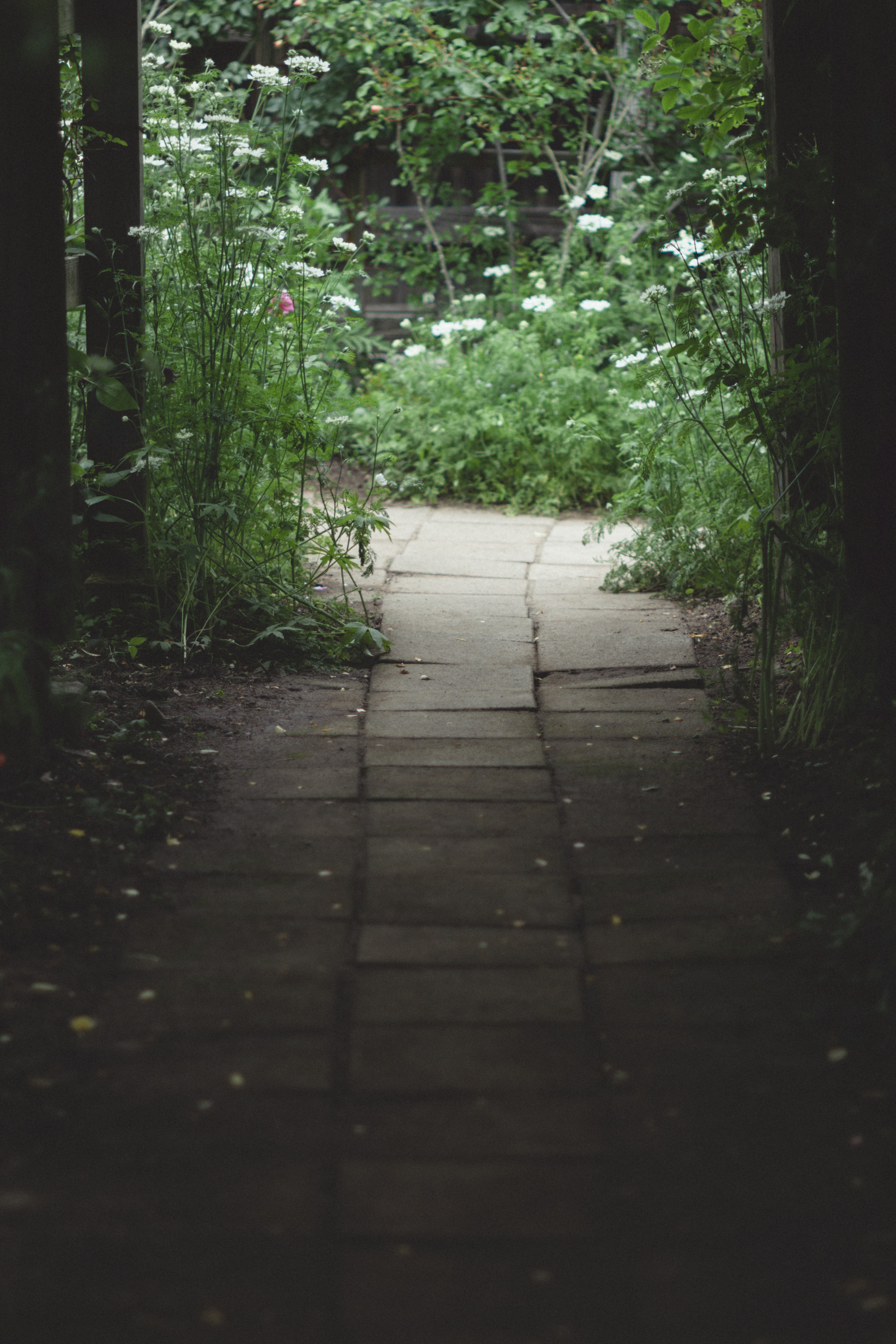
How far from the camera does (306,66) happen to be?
3449 millimetres

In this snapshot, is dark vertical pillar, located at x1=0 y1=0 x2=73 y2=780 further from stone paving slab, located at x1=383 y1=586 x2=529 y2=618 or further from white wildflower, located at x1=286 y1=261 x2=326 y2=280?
stone paving slab, located at x1=383 y1=586 x2=529 y2=618

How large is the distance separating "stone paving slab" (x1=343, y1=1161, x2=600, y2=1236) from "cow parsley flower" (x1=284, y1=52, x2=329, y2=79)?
2.92 meters

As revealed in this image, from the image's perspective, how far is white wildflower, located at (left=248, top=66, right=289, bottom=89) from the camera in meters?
3.43

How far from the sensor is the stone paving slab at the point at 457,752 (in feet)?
9.25

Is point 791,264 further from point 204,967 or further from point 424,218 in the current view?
point 424,218

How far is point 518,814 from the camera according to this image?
8.23 feet

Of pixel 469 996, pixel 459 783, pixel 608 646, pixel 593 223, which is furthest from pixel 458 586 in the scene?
pixel 593 223

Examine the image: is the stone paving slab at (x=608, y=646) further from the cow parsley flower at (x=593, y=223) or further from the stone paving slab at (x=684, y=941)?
the cow parsley flower at (x=593, y=223)

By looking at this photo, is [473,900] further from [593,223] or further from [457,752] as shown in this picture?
[593,223]

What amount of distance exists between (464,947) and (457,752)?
3.19 ft

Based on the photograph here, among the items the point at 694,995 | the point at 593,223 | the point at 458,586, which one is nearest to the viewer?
the point at 694,995

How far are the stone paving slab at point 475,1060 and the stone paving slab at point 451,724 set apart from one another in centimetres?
130

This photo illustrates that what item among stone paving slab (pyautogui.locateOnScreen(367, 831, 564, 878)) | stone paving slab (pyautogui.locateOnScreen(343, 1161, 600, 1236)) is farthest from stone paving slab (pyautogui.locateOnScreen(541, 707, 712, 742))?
stone paving slab (pyautogui.locateOnScreen(343, 1161, 600, 1236))

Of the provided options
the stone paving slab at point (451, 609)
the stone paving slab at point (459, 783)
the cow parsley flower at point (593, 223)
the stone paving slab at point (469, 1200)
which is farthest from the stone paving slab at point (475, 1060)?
the cow parsley flower at point (593, 223)
